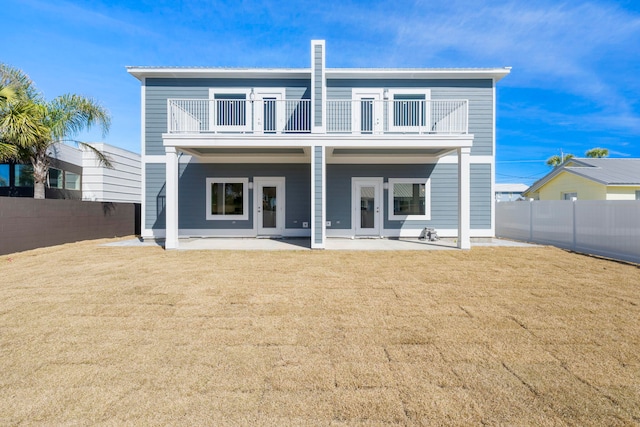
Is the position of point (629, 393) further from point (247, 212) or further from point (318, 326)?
point (247, 212)

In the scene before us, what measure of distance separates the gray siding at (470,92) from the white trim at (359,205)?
10.8 ft

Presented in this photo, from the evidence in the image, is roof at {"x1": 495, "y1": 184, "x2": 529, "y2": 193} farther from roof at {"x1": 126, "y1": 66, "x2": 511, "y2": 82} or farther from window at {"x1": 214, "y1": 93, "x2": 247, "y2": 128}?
window at {"x1": 214, "y1": 93, "x2": 247, "y2": 128}

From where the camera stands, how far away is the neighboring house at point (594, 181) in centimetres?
1437

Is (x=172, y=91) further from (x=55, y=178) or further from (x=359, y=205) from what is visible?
(x=359, y=205)

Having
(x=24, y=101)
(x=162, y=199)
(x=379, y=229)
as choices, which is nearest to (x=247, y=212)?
(x=162, y=199)

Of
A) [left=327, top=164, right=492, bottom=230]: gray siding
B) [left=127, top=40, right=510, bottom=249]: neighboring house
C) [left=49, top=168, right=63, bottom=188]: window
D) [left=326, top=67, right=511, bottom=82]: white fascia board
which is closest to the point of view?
[left=326, top=67, right=511, bottom=82]: white fascia board

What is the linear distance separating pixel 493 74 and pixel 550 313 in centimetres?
995

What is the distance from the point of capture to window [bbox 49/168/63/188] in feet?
43.6

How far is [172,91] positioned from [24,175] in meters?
7.37

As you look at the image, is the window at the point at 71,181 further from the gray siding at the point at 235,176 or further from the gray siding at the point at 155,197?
the gray siding at the point at 235,176

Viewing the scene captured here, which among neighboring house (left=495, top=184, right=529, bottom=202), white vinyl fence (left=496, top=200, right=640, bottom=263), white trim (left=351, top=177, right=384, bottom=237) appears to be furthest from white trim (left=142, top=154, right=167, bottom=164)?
neighboring house (left=495, top=184, right=529, bottom=202)

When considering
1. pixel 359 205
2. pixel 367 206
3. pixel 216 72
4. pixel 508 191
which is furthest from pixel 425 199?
pixel 508 191

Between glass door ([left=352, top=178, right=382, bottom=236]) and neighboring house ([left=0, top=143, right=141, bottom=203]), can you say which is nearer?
glass door ([left=352, top=178, right=382, bottom=236])

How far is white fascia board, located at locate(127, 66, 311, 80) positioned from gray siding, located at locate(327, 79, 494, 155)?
143 cm
